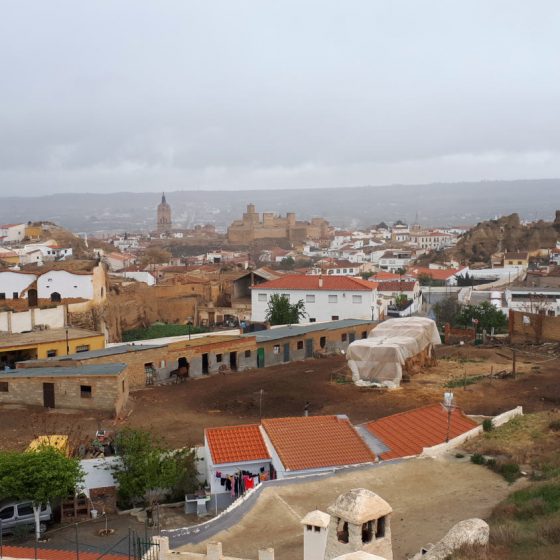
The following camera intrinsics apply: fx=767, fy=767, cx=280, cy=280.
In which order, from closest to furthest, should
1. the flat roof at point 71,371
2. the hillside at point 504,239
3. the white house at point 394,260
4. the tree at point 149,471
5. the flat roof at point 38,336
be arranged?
the tree at point 149,471 < the flat roof at point 71,371 < the flat roof at point 38,336 < the hillside at point 504,239 < the white house at point 394,260

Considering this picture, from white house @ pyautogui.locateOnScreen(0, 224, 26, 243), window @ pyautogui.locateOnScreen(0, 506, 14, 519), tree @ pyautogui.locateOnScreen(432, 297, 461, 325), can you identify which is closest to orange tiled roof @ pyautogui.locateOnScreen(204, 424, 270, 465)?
window @ pyautogui.locateOnScreen(0, 506, 14, 519)

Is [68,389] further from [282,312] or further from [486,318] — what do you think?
[486,318]

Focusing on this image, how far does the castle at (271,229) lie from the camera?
158m

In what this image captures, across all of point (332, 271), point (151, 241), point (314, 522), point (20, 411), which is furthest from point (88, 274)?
point (151, 241)

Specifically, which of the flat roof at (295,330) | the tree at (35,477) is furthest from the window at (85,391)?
the flat roof at (295,330)

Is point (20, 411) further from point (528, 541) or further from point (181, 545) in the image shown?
point (528, 541)

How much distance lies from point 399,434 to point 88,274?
77.8 ft

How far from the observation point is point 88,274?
1496 inches

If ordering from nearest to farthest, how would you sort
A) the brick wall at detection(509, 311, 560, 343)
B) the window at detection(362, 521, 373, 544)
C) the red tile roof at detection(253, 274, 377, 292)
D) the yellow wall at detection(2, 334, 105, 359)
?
1. the window at detection(362, 521, 373, 544)
2. the yellow wall at detection(2, 334, 105, 359)
3. the brick wall at detection(509, 311, 560, 343)
4. the red tile roof at detection(253, 274, 377, 292)

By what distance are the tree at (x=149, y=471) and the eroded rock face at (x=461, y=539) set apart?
24.0 feet

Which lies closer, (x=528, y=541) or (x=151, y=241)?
(x=528, y=541)

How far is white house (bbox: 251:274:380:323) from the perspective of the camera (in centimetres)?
4228

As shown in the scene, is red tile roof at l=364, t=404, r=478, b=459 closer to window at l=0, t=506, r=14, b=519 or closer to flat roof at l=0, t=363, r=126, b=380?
window at l=0, t=506, r=14, b=519

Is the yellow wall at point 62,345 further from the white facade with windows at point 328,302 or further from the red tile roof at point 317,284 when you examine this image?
the red tile roof at point 317,284
